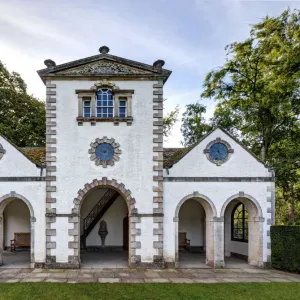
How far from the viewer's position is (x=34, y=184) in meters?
14.1

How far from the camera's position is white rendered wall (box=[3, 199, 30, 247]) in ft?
63.1

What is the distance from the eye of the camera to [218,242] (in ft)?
47.3

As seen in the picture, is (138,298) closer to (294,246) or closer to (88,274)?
(88,274)

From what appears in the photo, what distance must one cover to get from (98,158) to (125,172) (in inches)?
59.9

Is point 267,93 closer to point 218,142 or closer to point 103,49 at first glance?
point 218,142

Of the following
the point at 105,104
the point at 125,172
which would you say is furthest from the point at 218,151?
the point at 105,104

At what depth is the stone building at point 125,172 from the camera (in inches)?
551

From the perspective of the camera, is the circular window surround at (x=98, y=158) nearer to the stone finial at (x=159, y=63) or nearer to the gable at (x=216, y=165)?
the gable at (x=216, y=165)

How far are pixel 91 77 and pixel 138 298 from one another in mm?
10325

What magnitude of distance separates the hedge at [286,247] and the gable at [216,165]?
9.44 feet

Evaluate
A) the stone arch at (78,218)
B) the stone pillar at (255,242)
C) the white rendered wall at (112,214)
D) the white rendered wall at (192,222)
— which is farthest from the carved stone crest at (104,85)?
the stone pillar at (255,242)

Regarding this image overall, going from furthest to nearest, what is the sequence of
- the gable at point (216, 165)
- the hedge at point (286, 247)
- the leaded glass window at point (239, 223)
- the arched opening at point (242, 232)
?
the leaded glass window at point (239, 223)
the arched opening at point (242, 232)
the gable at point (216, 165)
the hedge at point (286, 247)

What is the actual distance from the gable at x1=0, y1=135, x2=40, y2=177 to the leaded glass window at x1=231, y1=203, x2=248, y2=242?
11.8 m

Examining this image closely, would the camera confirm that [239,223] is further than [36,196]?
Yes
